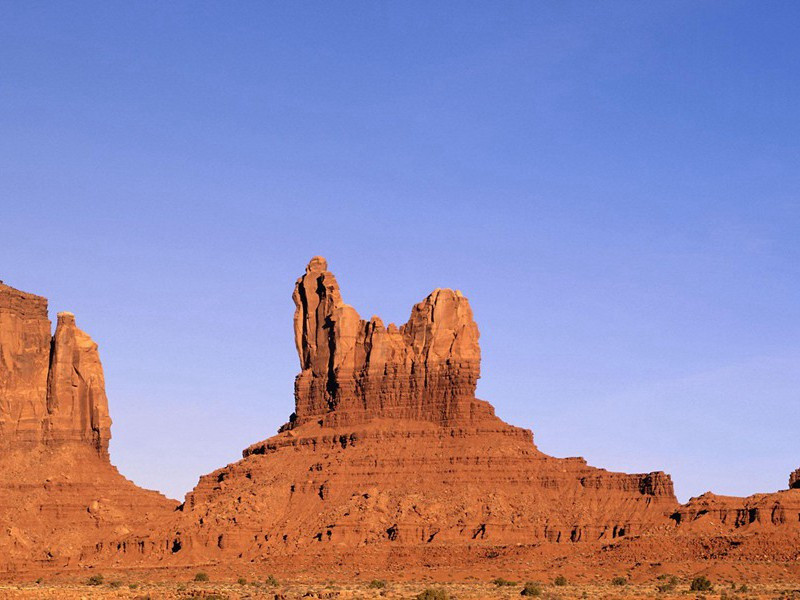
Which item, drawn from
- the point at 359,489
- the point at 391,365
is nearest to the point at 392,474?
the point at 359,489

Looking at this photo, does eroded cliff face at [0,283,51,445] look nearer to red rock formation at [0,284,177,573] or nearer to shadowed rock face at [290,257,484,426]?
red rock formation at [0,284,177,573]

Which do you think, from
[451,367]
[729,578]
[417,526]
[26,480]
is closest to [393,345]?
[451,367]

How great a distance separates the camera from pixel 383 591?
122m

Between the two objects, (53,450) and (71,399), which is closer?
(53,450)

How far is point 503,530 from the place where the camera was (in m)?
162

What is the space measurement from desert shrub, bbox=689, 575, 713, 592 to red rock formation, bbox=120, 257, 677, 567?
34884 mm

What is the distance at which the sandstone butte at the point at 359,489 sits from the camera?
155 m

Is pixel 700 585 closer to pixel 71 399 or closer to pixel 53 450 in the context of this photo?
pixel 53 450

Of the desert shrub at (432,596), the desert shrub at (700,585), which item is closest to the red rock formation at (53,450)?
the desert shrub at (700,585)

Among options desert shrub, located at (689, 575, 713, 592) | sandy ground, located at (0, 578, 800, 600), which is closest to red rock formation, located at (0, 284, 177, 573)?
sandy ground, located at (0, 578, 800, 600)

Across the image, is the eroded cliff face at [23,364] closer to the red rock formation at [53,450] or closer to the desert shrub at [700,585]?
the red rock formation at [53,450]

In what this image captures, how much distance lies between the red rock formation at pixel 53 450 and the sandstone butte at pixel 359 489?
0.19 metres

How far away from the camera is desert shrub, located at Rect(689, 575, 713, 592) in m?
121

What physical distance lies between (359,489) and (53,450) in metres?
37.5
